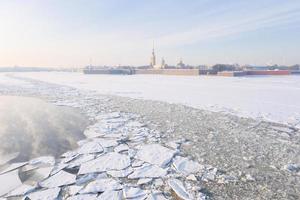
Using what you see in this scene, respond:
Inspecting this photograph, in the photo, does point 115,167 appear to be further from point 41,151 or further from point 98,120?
point 98,120

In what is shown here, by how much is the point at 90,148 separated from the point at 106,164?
3.22 feet

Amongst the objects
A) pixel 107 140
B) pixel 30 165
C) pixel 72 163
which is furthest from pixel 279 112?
pixel 30 165

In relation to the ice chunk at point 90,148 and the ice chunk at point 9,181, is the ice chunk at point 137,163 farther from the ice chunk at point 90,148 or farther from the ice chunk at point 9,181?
the ice chunk at point 9,181

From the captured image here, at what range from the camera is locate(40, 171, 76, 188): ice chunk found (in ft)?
11.3

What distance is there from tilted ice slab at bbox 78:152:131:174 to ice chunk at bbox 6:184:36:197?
31.1 inches

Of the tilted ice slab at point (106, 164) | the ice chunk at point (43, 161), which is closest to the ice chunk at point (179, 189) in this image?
the tilted ice slab at point (106, 164)

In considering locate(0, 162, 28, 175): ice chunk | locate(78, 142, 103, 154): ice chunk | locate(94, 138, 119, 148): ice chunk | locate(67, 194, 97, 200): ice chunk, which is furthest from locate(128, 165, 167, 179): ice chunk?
locate(0, 162, 28, 175): ice chunk

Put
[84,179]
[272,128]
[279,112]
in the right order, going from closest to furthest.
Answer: [84,179], [272,128], [279,112]

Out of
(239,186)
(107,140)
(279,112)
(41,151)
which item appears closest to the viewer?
(239,186)

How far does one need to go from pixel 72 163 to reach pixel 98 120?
11.5 feet

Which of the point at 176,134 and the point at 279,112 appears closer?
the point at 176,134

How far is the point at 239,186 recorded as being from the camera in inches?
133

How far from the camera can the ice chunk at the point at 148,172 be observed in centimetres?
371

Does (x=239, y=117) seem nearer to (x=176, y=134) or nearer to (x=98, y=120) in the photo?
(x=176, y=134)
